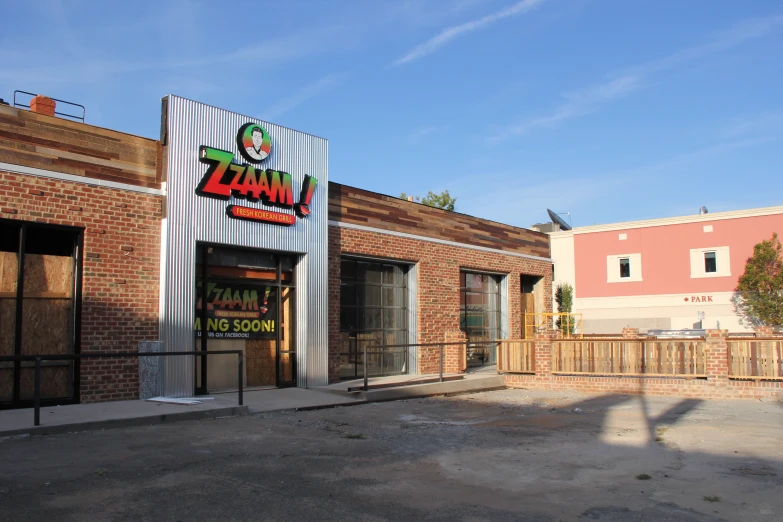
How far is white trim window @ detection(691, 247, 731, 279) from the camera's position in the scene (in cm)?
3141

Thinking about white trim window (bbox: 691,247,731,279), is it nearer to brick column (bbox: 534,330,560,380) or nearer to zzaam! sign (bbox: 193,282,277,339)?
brick column (bbox: 534,330,560,380)

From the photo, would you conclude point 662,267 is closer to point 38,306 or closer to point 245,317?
point 245,317

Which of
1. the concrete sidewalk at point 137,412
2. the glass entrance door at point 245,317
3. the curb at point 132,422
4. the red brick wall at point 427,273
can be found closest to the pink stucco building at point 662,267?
the red brick wall at point 427,273

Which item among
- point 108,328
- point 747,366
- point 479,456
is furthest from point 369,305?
point 479,456

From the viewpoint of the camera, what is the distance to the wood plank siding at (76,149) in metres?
11.7

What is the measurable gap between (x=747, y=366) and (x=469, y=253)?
350 inches

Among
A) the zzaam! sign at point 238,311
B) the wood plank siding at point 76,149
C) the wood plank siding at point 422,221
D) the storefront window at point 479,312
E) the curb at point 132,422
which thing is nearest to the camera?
the curb at point 132,422

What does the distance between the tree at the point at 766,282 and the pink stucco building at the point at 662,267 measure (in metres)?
0.75

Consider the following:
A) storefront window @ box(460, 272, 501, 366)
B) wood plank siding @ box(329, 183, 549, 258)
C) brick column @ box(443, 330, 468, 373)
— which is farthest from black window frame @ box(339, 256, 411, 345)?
storefront window @ box(460, 272, 501, 366)

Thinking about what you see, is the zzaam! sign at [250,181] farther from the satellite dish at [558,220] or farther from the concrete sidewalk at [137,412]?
the satellite dish at [558,220]

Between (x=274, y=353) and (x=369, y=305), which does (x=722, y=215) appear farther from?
(x=274, y=353)

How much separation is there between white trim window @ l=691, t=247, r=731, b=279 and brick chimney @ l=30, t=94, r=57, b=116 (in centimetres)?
2770

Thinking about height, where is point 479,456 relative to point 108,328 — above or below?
below

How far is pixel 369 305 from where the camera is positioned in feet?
62.1
